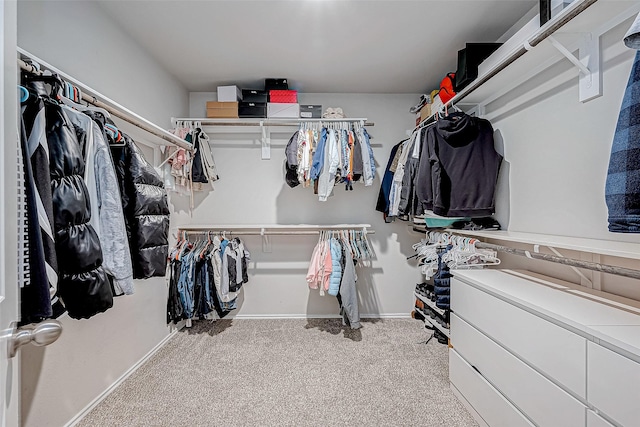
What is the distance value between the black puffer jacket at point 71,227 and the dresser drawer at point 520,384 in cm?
172

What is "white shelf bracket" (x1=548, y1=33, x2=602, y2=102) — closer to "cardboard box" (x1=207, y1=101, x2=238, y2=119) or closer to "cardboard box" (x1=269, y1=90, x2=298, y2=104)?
"cardboard box" (x1=269, y1=90, x2=298, y2=104)

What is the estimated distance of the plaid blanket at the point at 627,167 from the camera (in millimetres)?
788

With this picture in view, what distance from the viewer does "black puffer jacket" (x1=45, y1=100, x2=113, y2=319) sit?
949mm

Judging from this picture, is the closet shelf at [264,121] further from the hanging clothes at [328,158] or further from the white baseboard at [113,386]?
the white baseboard at [113,386]

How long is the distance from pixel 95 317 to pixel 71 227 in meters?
1.00

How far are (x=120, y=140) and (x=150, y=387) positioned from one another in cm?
158

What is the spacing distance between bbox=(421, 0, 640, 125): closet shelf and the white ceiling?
45cm

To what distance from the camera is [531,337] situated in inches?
45.8

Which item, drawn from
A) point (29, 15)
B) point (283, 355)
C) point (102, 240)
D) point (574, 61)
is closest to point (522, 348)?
point (574, 61)

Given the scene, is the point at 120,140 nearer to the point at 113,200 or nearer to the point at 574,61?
the point at 113,200

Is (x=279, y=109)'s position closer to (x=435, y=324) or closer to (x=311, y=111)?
(x=311, y=111)

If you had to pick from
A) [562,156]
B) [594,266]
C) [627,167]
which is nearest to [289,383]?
[594,266]

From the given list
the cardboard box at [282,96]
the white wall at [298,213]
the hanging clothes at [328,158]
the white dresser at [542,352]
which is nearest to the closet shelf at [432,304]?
the white wall at [298,213]

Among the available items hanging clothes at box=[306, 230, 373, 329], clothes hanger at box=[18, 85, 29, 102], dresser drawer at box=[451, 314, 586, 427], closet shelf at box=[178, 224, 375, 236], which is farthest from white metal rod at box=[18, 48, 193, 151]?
dresser drawer at box=[451, 314, 586, 427]
